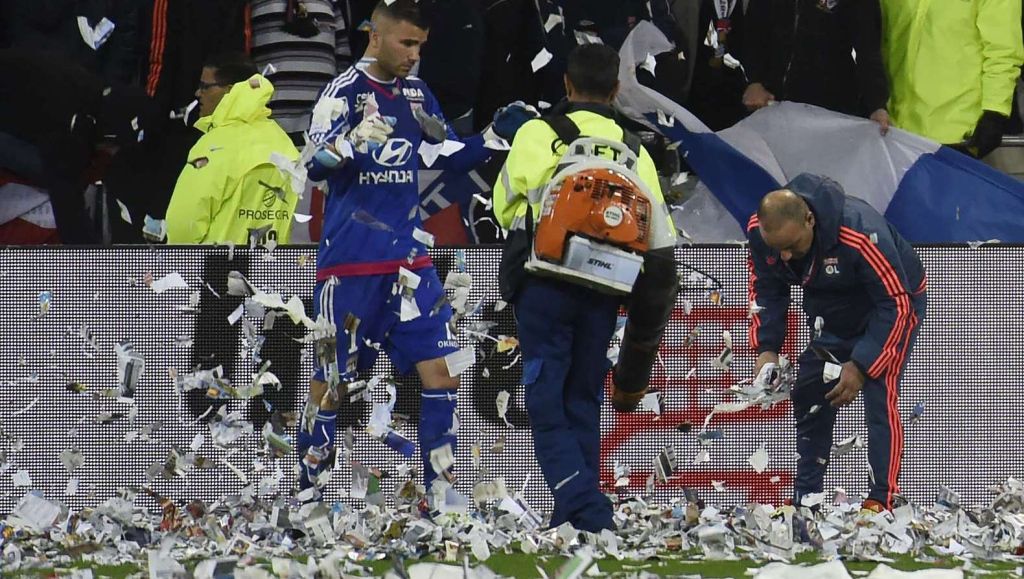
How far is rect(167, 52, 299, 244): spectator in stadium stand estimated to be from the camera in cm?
886

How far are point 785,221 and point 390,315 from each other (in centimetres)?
164

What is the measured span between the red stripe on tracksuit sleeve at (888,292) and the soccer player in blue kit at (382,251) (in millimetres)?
1507

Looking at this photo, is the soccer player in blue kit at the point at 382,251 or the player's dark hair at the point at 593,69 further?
the soccer player in blue kit at the point at 382,251

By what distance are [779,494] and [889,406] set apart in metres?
0.82

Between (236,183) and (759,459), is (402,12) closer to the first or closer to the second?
(236,183)

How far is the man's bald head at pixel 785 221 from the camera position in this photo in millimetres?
7879

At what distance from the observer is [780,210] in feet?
25.8

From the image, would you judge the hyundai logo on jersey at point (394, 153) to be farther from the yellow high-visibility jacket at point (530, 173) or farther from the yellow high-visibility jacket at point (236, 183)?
the yellow high-visibility jacket at point (236, 183)

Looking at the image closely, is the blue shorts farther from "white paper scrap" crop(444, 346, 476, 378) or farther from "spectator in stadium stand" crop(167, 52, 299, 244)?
"spectator in stadium stand" crop(167, 52, 299, 244)

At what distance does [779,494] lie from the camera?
340 inches


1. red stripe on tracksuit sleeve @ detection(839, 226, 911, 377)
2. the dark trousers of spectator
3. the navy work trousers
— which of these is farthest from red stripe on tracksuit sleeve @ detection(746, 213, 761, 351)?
the dark trousers of spectator

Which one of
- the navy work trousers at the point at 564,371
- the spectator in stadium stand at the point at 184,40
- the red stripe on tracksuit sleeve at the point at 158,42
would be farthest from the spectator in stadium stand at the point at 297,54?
the navy work trousers at the point at 564,371

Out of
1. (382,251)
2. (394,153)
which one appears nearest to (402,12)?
(394,153)

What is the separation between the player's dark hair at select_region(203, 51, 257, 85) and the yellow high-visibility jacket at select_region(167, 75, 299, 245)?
201 millimetres
